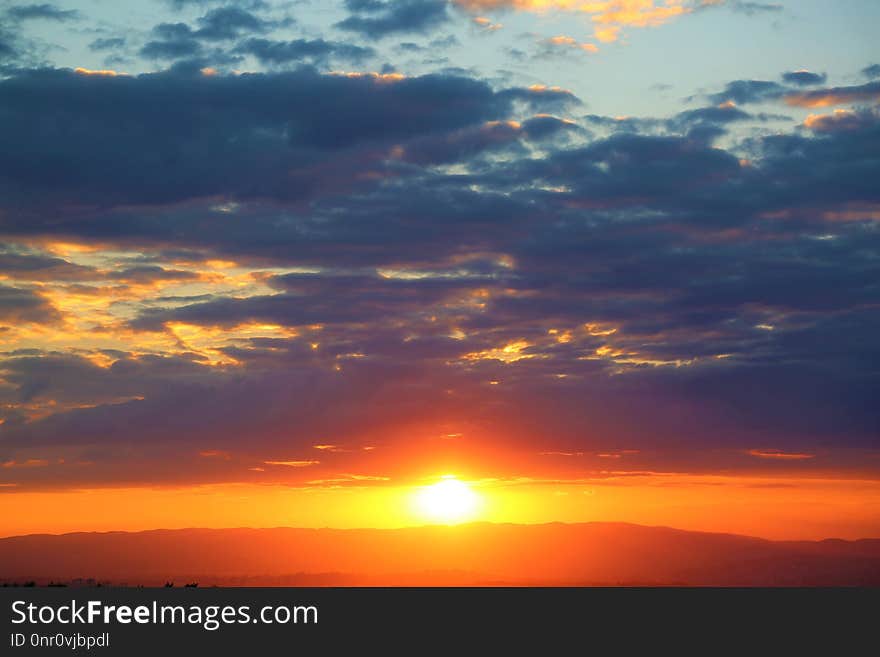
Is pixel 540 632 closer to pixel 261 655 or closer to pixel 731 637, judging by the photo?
pixel 731 637

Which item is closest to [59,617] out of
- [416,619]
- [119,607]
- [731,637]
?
[119,607]

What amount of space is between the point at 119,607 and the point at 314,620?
12.2m

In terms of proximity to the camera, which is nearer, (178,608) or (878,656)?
(878,656)

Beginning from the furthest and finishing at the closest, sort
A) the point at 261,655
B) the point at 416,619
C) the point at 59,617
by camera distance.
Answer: the point at 416,619, the point at 59,617, the point at 261,655

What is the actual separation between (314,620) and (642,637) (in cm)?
2084

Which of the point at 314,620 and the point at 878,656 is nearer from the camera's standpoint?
the point at 878,656

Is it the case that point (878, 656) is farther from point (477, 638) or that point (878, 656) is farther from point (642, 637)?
point (477, 638)

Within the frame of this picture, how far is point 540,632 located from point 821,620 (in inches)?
813

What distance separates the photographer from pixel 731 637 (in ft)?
259

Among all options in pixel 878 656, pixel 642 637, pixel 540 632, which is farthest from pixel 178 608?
pixel 878 656

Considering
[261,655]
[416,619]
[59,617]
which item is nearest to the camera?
[261,655]

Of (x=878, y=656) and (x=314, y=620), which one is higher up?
(x=314, y=620)

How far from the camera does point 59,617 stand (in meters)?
76.1

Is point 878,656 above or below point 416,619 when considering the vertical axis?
below
